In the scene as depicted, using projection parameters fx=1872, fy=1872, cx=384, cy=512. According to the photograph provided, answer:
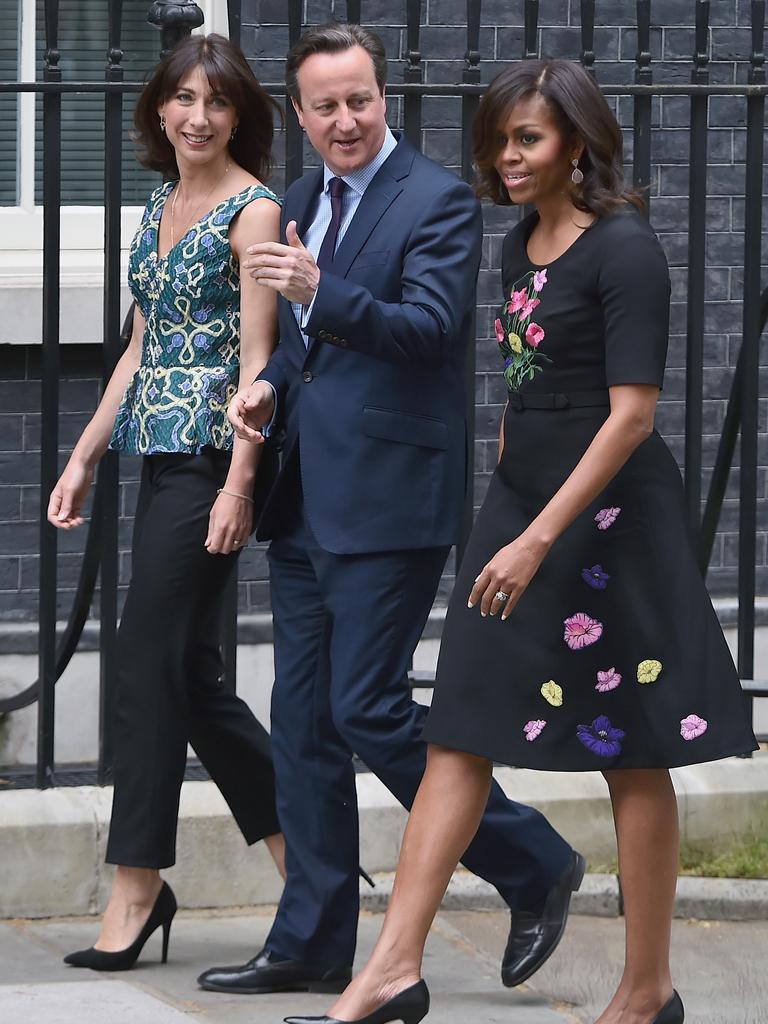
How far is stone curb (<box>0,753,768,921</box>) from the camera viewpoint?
168 inches

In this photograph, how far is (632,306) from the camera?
128 inches

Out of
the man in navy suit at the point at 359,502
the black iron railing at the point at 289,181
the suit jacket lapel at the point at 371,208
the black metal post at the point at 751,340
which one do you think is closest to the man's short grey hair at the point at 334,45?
the man in navy suit at the point at 359,502

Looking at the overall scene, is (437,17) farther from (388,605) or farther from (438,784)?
(438,784)

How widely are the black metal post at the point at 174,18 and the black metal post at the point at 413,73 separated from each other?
482 mm

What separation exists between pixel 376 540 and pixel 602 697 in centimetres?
55

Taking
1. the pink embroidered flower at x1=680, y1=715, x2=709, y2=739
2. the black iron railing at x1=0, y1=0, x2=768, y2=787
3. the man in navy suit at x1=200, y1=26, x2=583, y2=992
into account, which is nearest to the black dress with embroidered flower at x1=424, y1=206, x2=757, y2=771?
the pink embroidered flower at x1=680, y1=715, x2=709, y2=739

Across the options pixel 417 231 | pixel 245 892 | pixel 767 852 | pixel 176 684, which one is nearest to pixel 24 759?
pixel 245 892

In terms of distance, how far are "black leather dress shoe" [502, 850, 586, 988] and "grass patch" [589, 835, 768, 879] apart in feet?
2.75

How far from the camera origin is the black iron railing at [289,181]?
13.9 feet

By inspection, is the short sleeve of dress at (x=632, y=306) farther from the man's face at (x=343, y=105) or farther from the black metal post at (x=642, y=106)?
the black metal post at (x=642, y=106)

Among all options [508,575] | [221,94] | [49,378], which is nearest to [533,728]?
[508,575]

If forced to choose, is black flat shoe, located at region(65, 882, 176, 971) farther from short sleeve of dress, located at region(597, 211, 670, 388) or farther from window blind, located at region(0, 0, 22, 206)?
window blind, located at region(0, 0, 22, 206)

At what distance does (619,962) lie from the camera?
163 inches

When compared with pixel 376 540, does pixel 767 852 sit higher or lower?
lower
